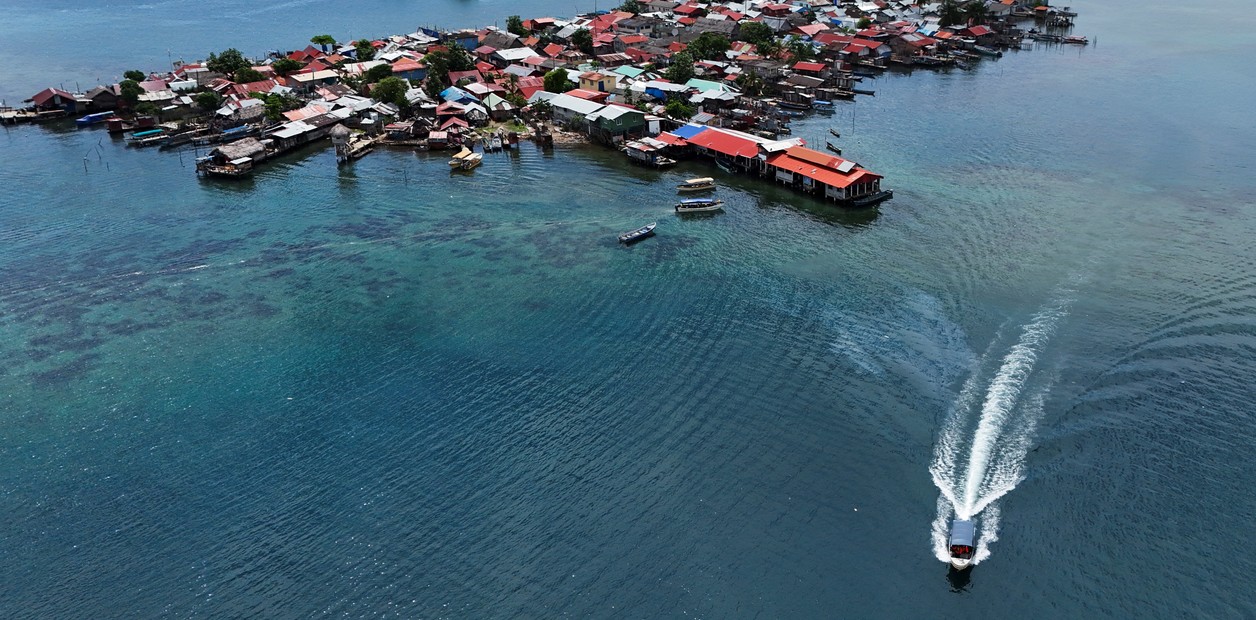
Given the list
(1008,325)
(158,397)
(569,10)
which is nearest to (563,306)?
(158,397)

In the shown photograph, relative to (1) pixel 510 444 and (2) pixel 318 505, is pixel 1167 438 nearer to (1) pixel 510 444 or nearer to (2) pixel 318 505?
(1) pixel 510 444

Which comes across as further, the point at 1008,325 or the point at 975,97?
the point at 975,97

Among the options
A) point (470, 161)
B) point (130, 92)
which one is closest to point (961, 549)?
point (470, 161)

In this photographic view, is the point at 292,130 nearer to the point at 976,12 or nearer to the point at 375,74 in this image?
the point at 375,74

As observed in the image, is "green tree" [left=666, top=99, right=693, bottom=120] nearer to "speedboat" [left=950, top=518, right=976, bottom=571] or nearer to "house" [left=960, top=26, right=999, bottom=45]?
"speedboat" [left=950, top=518, right=976, bottom=571]

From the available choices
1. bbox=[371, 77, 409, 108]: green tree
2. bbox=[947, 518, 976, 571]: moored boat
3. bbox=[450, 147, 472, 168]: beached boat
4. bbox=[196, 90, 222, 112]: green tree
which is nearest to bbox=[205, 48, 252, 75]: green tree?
bbox=[196, 90, 222, 112]: green tree
